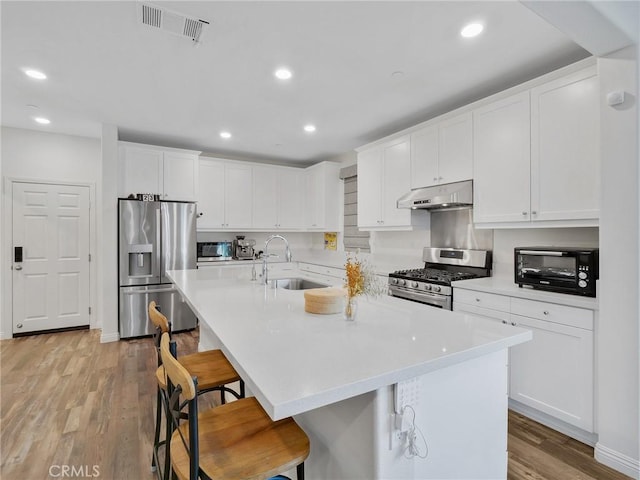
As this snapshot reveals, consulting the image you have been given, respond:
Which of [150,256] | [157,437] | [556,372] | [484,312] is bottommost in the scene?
[157,437]

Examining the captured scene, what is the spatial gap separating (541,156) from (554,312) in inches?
44.8

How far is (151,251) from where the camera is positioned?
436 centimetres

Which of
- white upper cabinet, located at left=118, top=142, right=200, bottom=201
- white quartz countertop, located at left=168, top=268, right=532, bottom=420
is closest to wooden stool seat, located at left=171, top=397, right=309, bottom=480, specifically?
white quartz countertop, located at left=168, top=268, right=532, bottom=420

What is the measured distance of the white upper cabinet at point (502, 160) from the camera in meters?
2.62

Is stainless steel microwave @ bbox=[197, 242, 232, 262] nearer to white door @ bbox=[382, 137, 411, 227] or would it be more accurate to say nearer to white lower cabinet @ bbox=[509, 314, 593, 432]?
white door @ bbox=[382, 137, 411, 227]

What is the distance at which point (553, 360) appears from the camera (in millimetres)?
2230

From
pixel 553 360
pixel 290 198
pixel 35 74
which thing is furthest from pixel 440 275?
pixel 35 74

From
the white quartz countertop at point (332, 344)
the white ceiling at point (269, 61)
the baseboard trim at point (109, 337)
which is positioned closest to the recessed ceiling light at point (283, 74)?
the white ceiling at point (269, 61)

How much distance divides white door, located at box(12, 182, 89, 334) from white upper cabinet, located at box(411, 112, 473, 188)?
441cm

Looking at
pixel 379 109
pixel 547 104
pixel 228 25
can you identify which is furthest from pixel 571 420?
pixel 228 25

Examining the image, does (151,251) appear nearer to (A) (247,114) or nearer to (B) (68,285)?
(B) (68,285)

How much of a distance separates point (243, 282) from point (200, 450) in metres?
1.70

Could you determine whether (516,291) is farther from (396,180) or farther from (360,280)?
(396,180)

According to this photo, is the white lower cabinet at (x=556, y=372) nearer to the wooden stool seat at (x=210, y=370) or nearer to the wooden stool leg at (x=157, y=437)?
the wooden stool seat at (x=210, y=370)
